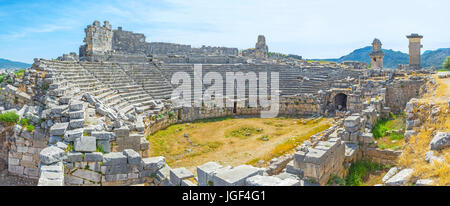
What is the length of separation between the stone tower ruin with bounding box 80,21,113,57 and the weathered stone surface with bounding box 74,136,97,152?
1601cm

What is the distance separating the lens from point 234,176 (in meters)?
5.49

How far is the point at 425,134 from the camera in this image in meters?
7.48

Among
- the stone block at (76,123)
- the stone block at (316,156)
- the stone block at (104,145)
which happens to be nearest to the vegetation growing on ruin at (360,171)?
the stone block at (316,156)

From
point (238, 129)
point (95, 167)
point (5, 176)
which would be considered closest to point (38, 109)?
point (5, 176)

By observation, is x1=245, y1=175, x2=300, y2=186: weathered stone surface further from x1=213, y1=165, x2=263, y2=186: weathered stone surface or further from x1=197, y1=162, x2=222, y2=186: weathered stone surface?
x1=197, y1=162, x2=222, y2=186: weathered stone surface

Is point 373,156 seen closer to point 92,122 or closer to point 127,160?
point 127,160

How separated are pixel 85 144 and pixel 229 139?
7722 mm

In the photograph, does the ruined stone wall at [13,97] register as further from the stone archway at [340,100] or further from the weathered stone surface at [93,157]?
the stone archway at [340,100]

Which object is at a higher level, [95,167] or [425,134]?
[425,134]

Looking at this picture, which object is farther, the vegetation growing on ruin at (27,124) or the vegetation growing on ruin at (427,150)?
the vegetation growing on ruin at (27,124)

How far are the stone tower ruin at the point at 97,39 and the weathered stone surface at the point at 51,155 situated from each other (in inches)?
645

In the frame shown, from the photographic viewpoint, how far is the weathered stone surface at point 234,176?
5267 millimetres
